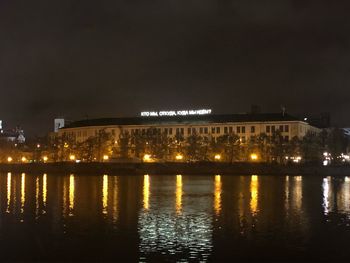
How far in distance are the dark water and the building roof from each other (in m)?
94.7

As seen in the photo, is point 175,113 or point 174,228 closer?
point 174,228

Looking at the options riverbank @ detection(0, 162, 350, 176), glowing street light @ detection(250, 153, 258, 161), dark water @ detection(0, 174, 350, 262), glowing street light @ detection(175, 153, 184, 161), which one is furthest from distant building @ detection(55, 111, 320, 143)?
dark water @ detection(0, 174, 350, 262)

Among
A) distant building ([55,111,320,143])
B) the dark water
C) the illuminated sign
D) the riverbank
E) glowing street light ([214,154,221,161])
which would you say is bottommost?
the dark water

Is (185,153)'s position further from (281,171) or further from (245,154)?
(281,171)

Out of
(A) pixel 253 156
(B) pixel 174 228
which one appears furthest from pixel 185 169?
(B) pixel 174 228

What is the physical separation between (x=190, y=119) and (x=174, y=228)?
12284 centimetres

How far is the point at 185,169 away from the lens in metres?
104

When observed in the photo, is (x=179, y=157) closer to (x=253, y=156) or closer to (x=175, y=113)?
(x=253, y=156)

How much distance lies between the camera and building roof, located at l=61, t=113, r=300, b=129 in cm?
14062

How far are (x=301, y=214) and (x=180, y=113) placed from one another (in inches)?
4756

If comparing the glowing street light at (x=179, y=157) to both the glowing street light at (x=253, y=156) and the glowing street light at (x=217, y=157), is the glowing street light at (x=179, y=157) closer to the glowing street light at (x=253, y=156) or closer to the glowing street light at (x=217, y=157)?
the glowing street light at (x=217, y=157)

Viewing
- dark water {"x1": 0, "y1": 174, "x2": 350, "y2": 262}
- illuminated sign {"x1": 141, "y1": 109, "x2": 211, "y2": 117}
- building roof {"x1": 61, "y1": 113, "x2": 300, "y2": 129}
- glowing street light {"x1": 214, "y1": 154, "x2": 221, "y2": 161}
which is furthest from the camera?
illuminated sign {"x1": 141, "y1": 109, "x2": 211, "y2": 117}

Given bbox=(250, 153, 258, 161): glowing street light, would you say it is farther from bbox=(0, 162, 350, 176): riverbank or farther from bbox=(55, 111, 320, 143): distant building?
bbox=(0, 162, 350, 176): riverbank

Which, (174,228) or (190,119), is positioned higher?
(190,119)
